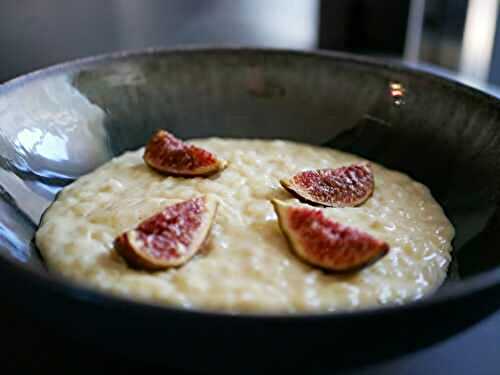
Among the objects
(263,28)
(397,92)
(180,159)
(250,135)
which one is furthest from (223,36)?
(180,159)

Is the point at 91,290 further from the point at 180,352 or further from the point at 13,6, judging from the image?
the point at 13,6

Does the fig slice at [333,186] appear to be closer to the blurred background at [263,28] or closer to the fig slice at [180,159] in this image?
the fig slice at [180,159]

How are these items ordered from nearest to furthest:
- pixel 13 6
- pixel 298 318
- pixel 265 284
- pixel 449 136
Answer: pixel 298 318, pixel 265 284, pixel 449 136, pixel 13 6

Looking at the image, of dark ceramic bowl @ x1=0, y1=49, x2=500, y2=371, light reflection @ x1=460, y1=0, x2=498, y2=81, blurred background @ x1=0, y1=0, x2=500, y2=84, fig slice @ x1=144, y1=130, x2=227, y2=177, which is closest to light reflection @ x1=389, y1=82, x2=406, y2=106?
dark ceramic bowl @ x1=0, y1=49, x2=500, y2=371

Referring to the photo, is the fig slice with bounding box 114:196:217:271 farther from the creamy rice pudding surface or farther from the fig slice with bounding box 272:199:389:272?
the fig slice with bounding box 272:199:389:272

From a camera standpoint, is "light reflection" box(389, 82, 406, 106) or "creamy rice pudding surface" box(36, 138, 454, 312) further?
"light reflection" box(389, 82, 406, 106)

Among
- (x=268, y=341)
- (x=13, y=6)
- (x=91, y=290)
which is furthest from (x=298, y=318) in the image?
(x=13, y=6)

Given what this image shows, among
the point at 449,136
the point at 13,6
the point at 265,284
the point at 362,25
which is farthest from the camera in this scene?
the point at 362,25
